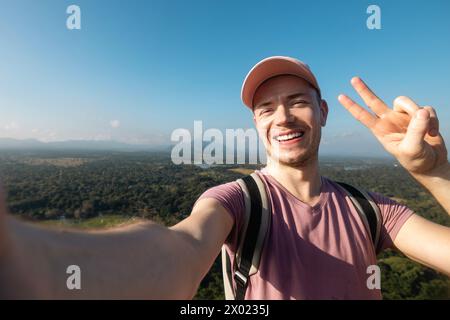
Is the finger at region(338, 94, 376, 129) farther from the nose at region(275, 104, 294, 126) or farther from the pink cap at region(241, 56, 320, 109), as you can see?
the nose at region(275, 104, 294, 126)

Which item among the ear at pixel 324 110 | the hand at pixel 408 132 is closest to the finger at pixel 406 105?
the hand at pixel 408 132

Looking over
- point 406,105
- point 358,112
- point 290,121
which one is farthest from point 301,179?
point 406,105

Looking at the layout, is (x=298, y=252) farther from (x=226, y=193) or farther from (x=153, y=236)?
Answer: (x=153, y=236)

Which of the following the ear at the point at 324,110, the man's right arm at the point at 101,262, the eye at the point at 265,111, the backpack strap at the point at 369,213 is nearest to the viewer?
the man's right arm at the point at 101,262

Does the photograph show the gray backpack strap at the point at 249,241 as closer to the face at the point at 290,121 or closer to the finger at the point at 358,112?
the face at the point at 290,121

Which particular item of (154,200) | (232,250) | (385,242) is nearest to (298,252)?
(232,250)

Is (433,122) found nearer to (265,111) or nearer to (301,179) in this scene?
(301,179)

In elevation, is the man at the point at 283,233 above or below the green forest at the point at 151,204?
above

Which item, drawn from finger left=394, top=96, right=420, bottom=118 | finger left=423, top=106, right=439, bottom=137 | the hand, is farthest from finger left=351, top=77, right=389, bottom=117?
finger left=423, top=106, right=439, bottom=137
